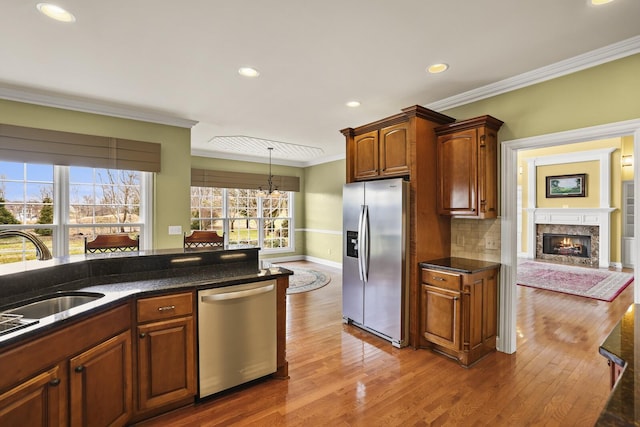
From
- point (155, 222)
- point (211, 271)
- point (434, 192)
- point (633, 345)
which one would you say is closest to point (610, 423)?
point (633, 345)

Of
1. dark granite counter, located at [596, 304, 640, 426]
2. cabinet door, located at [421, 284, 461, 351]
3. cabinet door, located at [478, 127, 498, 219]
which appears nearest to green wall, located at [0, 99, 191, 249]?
cabinet door, located at [421, 284, 461, 351]

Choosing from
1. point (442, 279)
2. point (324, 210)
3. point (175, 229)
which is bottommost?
point (442, 279)

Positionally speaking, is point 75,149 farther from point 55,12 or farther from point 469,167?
point 469,167

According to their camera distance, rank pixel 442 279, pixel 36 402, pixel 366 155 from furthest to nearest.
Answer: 1. pixel 366 155
2. pixel 442 279
3. pixel 36 402

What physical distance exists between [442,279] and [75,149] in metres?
4.49

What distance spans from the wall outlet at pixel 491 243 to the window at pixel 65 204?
4.37 metres

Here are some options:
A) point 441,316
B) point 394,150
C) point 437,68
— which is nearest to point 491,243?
point 441,316

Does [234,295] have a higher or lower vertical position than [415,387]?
higher

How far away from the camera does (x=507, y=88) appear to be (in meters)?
3.08

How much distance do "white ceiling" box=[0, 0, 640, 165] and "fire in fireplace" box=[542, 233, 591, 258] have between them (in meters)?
6.97

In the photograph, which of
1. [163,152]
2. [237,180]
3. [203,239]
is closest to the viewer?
[203,239]

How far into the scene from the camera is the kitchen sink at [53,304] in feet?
5.63

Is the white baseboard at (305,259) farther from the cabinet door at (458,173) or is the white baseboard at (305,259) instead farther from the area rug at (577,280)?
the cabinet door at (458,173)

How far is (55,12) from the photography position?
2117 millimetres
